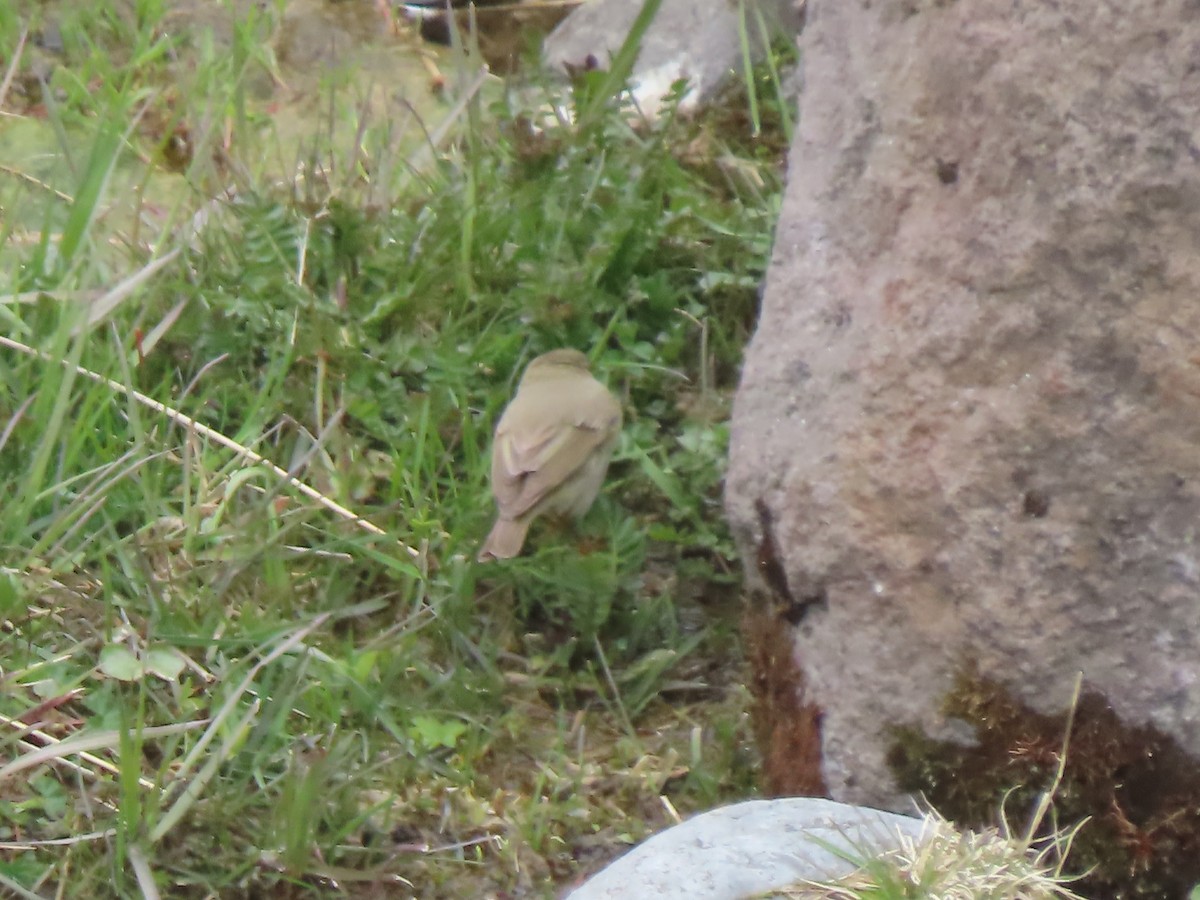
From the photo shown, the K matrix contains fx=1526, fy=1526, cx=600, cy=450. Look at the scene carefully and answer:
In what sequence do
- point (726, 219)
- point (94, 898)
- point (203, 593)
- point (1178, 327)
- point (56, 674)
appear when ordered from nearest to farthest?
1. point (1178, 327)
2. point (94, 898)
3. point (56, 674)
4. point (203, 593)
5. point (726, 219)

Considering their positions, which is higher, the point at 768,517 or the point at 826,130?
the point at 826,130

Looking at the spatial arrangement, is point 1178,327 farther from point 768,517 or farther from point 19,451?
point 19,451

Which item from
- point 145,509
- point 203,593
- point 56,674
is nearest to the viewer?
point 56,674

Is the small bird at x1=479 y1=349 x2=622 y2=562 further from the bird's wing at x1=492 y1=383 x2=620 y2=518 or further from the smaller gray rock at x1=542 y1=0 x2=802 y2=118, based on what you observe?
the smaller gray rock at x1=542 y1=0 x2=802 y2=118

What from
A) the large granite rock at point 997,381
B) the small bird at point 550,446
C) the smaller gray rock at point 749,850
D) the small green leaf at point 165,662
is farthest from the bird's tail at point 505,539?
the smaller gray rock at point 749,850

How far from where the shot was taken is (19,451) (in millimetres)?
3613

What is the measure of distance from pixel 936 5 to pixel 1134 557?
3.35 feet

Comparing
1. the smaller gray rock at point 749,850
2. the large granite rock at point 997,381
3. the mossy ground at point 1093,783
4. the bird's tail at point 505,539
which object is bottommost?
the bird's tail at point 505,539

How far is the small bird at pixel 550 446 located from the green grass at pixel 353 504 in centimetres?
12

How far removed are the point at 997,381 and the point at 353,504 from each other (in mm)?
1830

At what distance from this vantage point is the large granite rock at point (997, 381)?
8.19 feet

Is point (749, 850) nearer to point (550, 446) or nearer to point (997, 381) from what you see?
point (997, 381)

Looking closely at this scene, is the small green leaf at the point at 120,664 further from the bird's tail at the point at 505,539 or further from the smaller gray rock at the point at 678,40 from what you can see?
the smaller gray rock at the point at 678,40

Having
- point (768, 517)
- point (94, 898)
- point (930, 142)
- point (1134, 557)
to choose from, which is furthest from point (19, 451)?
point (1134, 557)
